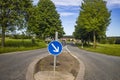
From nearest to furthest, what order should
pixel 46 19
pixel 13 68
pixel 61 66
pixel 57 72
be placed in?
pixel 57 72 < pixel 13 68 < pixel 61 66 < pixel 46 19

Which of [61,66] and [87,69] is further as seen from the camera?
[61,66]

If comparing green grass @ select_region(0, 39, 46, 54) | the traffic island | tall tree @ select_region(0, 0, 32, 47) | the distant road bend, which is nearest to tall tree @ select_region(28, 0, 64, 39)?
Answer: green grass @ select_region(0, 39, 46, 54)

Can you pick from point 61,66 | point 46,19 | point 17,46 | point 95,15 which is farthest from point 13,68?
point 46,19

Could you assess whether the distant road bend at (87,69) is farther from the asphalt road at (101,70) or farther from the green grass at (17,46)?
the green grass at (17,46)

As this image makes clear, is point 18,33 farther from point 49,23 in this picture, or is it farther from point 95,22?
point 49,23

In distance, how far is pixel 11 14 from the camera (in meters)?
42.3

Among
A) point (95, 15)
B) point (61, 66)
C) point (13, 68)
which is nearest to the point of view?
point (13, 68)

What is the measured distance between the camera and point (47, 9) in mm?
72562

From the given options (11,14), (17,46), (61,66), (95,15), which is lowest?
(17,46)

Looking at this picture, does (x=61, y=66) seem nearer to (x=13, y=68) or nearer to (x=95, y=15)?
(x=13, y=68)

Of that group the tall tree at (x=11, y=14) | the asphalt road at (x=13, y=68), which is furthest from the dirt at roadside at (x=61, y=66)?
the tall tree at (x=11, y=14)

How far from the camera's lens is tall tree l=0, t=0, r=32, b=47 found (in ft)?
136

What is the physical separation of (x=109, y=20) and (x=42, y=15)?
921 inches

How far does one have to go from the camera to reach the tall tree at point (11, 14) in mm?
41531
